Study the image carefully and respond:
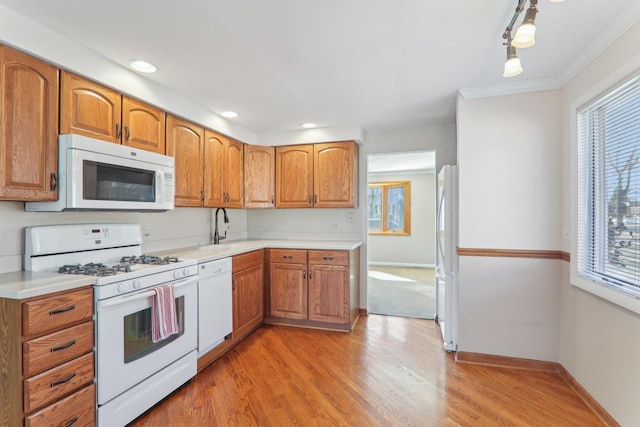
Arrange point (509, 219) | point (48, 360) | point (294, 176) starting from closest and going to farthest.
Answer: point (48, 360) < point (509, 219) < point (294, 176)

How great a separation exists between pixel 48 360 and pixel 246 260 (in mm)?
1786

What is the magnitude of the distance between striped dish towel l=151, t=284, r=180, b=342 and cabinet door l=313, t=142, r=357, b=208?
208 cm

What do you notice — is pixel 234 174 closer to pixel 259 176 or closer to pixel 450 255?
pixel 259 176

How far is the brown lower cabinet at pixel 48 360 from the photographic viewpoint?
144 cm

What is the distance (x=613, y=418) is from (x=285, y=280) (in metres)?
2.74

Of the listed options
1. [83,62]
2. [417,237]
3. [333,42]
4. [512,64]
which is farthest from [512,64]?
[417,237]

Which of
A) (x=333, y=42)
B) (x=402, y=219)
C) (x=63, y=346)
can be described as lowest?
(x=63, y=346)

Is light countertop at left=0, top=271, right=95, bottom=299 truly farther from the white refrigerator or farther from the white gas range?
the white refrigerator

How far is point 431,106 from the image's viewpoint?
307 centimetres

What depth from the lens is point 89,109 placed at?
6.72ft

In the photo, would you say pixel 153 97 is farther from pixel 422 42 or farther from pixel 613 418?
pixel 613 418

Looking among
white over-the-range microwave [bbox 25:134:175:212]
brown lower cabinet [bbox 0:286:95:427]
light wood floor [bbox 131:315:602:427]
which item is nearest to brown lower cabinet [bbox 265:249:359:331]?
light wood floor [bbox 131:315:602:427]

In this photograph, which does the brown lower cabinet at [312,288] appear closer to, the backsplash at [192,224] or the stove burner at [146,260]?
the backsplash at [192,224]

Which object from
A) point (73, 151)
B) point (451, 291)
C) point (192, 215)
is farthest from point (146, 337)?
point (451, 291)
